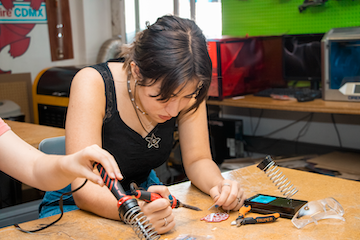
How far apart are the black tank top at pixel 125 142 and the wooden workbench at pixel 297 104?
3.89 ft

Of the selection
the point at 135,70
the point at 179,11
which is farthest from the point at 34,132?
the point at 179,11

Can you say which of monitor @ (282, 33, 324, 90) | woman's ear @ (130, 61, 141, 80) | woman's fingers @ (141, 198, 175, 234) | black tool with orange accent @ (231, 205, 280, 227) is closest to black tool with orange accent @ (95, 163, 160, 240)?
woman's fingers @ (141, 198, 175, 234)

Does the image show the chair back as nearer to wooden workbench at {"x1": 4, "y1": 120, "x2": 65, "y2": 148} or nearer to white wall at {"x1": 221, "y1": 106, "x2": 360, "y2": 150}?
wooden workbench at {"x1": 4, "y1": 120, "x2": 65, "y2": 148}

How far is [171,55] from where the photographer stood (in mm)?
863

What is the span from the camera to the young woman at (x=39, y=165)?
2.03 feet

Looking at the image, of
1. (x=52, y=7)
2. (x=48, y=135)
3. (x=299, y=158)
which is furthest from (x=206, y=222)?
(x=52, y=7)

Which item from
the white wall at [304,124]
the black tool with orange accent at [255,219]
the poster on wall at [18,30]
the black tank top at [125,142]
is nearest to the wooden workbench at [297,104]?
the white wall at [304,124]

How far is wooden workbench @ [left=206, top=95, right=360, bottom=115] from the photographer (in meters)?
1.89

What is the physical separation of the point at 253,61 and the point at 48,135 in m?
1.62

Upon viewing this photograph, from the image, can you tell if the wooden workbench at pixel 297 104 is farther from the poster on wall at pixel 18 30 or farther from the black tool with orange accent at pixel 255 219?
the poster on wall at pixel 18 30

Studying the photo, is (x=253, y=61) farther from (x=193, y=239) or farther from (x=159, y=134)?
(x=193, y=239)

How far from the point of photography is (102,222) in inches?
31.6

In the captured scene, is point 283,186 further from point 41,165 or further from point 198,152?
point 41,165

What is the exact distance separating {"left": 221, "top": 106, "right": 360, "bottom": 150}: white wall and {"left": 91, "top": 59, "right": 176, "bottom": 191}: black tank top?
6.54 feet
